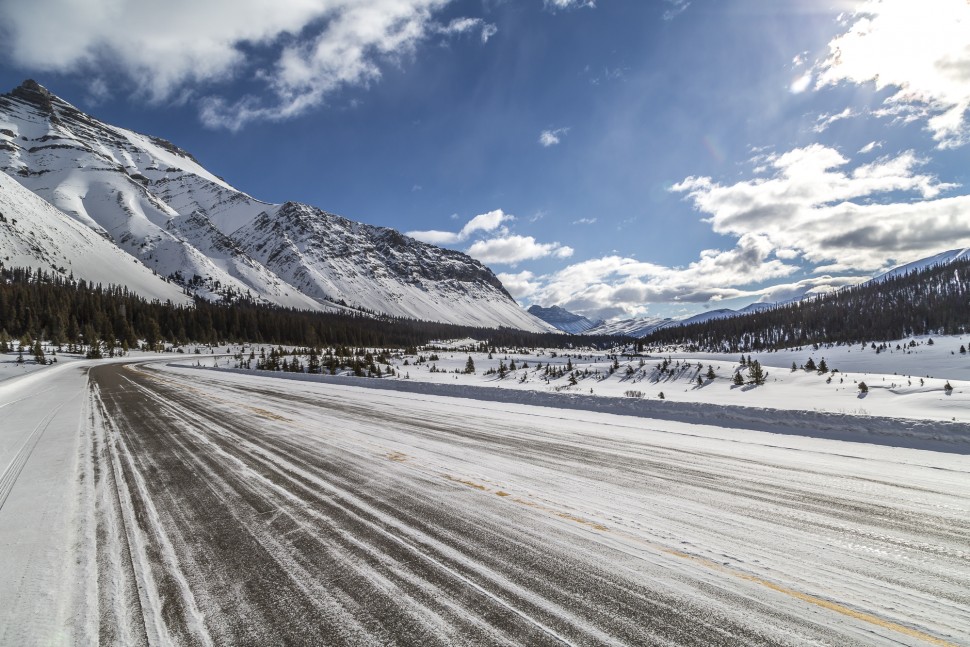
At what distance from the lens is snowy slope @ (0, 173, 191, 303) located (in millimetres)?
159625

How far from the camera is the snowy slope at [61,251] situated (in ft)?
524

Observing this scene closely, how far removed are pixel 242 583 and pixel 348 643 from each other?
125cm

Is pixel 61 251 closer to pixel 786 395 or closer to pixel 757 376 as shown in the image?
pixel 757 376

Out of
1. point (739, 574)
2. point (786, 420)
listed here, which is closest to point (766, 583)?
point (739, 574)

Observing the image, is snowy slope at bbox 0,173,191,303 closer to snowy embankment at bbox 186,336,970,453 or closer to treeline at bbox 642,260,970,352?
snowy embankment at bbox 186,336,970,453

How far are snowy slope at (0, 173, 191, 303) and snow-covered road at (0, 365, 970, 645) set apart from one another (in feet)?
614

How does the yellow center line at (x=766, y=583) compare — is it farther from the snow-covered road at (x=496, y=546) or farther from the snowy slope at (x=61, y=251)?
the snowy slope at (x=61, y=251)

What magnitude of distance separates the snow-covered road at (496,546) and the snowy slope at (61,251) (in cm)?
18725

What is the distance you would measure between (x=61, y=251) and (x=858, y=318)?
10930 inches

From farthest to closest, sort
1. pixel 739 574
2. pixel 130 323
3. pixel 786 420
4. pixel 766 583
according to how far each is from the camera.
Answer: pixel 130 323 < pixel 786 420 < pixel 739 574 < pixel 766 583

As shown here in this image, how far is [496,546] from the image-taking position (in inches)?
150

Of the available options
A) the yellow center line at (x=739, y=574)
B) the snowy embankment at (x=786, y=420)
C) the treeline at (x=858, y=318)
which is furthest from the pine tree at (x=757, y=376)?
the treeline at (x=858, y=318)

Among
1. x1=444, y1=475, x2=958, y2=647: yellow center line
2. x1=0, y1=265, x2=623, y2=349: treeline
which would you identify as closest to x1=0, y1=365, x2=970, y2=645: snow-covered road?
x1=444, y1=475, x2=958, y2=647: yellow center line

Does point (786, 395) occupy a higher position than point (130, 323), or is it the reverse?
point (130, 323)
